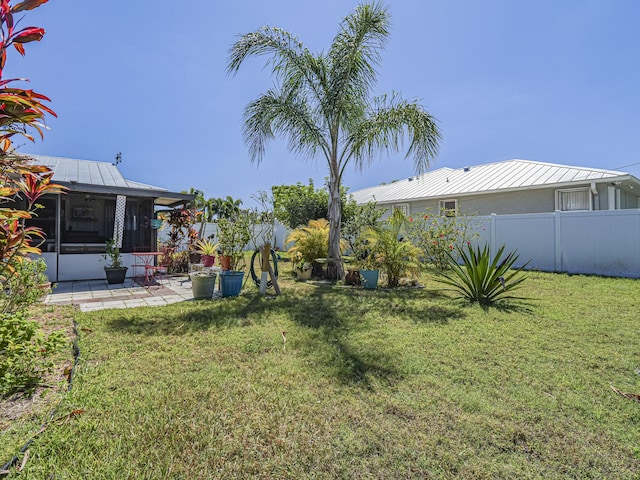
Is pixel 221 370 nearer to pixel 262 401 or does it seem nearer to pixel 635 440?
pixel 262 401

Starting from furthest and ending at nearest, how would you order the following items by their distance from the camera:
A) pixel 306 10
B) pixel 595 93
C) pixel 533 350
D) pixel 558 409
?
pixel 595 93 → pixel 306 10 → pixel 533 350 → pixel 558 409

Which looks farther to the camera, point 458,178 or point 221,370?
point 458,178

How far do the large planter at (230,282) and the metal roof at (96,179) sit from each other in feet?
14.1

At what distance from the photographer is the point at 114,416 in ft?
7.84

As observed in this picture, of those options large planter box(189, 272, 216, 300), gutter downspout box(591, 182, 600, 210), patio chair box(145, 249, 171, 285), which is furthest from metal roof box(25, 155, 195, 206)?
gutter downspout box(591, 182, 600, 210)

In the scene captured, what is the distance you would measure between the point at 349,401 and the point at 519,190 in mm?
14241

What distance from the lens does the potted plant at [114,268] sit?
28.5ft

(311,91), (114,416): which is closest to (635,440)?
(114,416)

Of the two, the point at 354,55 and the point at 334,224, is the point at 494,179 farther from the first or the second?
the point at 354,55

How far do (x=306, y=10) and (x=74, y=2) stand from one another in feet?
16.7

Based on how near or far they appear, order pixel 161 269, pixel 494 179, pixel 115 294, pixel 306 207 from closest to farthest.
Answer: pixel 115 294
pixel 161 269
pixel 494 179
pixel 306 207

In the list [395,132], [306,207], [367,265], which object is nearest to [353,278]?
[367,265]

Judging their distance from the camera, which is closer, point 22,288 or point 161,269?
point 22,288

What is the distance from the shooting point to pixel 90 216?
11.3 m
